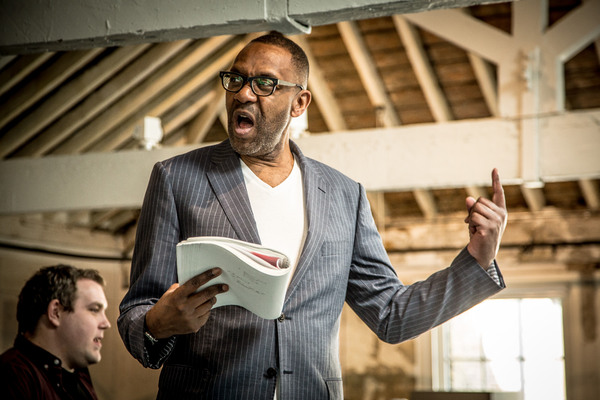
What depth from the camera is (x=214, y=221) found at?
1.67 m

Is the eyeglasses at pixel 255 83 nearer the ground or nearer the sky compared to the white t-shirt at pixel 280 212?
nearer the sky

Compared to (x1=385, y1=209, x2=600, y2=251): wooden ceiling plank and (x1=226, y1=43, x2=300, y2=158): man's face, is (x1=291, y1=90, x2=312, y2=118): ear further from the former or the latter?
(x1=385, y1=209, x2=600, y2=251): wooden ceiling plank

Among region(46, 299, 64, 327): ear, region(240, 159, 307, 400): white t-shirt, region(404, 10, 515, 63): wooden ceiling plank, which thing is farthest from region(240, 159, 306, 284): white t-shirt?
region(404, 10, 515, 63): wooden ceiling plank

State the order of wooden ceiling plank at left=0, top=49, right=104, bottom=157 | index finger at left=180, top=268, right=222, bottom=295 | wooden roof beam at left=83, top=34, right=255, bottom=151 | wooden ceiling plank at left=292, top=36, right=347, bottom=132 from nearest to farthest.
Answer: index finger at left=180, top=268, right=222, bottom=295 < wooden ceiling plank at left=0, top=49, right=104, bottom=157 < wooden roof beam at left=83, top=34, right=255, bottom=151 < wooden ceiling plank at left=292, top=36, right=347, bottom=132

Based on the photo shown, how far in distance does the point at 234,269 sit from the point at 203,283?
6cm

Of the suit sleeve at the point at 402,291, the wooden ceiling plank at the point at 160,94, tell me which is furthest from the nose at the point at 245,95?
the wooden ceiling plank at the point at 160,94

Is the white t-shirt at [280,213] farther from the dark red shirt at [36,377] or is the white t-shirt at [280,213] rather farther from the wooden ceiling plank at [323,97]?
the wooden ceiling plank at [323,97]

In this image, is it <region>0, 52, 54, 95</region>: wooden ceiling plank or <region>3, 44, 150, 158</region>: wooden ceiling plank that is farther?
<region>3, 44, 150, 158</region>: wooden ceiling plank

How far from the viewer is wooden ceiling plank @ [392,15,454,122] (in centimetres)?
682

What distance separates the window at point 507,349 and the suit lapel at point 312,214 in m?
7.04

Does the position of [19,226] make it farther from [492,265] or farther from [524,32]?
[492,265]

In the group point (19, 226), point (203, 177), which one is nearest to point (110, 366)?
point (19, 226)

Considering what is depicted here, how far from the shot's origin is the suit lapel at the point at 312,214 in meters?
1.67

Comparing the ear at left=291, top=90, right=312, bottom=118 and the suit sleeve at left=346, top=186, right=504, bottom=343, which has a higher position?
the ear at left=291, top=90, right=312, bottom=118
